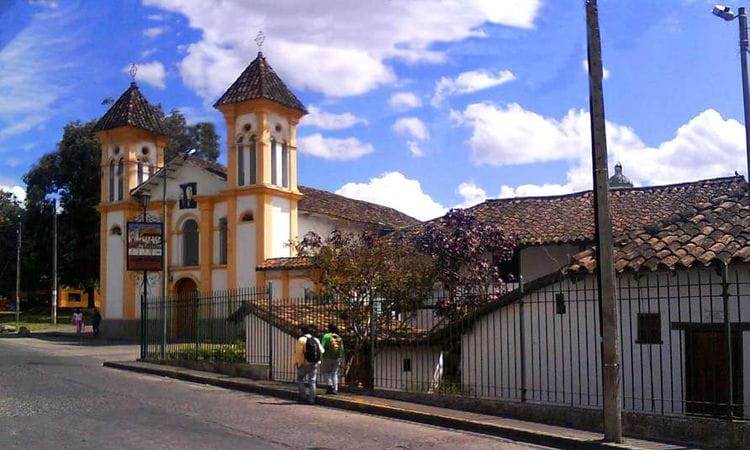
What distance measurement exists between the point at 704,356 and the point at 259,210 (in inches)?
921

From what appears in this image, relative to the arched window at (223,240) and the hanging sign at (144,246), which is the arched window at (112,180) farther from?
the hanging sign at (144,246)

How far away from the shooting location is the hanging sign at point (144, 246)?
25.1 metres

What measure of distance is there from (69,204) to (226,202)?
17.9 metres

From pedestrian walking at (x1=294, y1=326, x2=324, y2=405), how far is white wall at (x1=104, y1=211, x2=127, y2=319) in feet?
86.0

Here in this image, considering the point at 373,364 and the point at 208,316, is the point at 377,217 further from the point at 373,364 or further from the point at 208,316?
the point at 373,364

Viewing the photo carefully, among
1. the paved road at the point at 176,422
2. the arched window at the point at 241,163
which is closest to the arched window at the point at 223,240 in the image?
the arched window at the point at 241,163

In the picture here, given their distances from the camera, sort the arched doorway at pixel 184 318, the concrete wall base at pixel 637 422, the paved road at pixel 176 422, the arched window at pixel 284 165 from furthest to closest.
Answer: the arched window at pixel 284 165 → the arched doorway at pixel 184 318 → the paved road at pixel 176 422 → the concrete wall base at pixel 637 422

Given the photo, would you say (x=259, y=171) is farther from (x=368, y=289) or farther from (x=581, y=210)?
(x=368, y=289)

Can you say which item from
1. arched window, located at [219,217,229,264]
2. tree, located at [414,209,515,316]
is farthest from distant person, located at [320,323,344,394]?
arched window, located at [219,217,229,264]

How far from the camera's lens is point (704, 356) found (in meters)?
12.5

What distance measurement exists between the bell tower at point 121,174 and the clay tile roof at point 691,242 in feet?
96.0

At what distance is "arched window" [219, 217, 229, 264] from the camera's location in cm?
3550

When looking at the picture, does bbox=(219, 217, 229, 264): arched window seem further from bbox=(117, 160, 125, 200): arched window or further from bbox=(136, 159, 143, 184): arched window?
bbox=(117, 160, 125, 200): arched window

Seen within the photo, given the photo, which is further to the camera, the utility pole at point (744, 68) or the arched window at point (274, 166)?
the arched window at point (274, 166)
